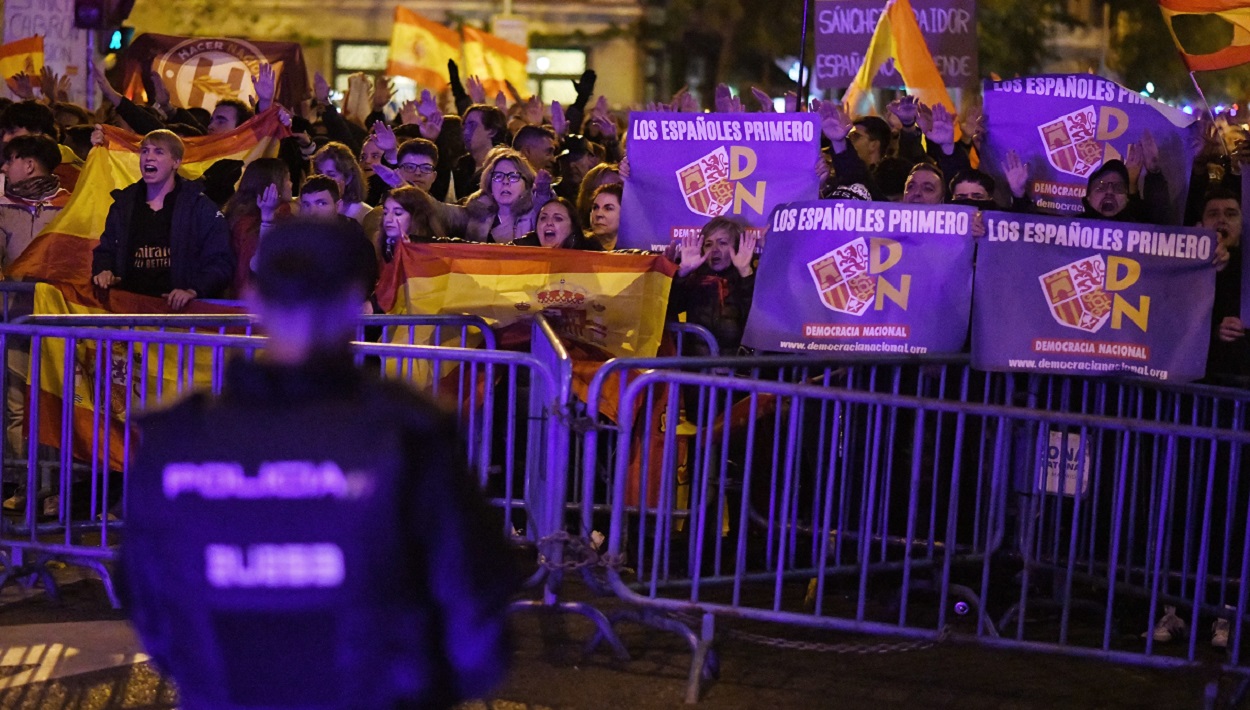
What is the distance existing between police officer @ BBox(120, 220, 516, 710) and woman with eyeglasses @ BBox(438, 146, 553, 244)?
619 cm

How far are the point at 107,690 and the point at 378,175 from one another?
535 cm

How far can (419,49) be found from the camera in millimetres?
19484

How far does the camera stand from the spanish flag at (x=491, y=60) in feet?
63.2

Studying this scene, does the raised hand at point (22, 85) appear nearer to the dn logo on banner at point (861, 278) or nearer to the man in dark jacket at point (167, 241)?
the man in dark jacket at point (167, 241)

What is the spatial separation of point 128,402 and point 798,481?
9.54 feet

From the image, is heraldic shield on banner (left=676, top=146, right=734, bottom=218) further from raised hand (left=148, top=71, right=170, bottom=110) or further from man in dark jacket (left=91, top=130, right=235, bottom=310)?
raised hand (left=148, top=71, right=170, bottom=110)

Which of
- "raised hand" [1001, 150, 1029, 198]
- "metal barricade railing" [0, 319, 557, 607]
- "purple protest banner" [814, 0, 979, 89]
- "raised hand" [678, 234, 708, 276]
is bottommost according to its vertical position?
"metal barricade railing" [0, 319, 557, 607]

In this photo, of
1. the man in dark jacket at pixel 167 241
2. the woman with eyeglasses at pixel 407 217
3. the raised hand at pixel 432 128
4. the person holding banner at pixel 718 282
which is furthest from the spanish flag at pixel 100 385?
the raised hand at pixel 432 128

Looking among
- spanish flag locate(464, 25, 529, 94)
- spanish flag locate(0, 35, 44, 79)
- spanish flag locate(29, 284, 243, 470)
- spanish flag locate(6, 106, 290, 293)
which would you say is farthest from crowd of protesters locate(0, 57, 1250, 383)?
spanish flag locate(464, 25, 529, 94)

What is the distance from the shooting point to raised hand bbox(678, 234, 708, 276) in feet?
26.3

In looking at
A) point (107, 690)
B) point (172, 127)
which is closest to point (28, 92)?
point (172, 127)

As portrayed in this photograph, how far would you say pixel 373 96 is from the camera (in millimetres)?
13773

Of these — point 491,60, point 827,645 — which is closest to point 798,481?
point 827,645

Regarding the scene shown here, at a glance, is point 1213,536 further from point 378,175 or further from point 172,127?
point 172,127
